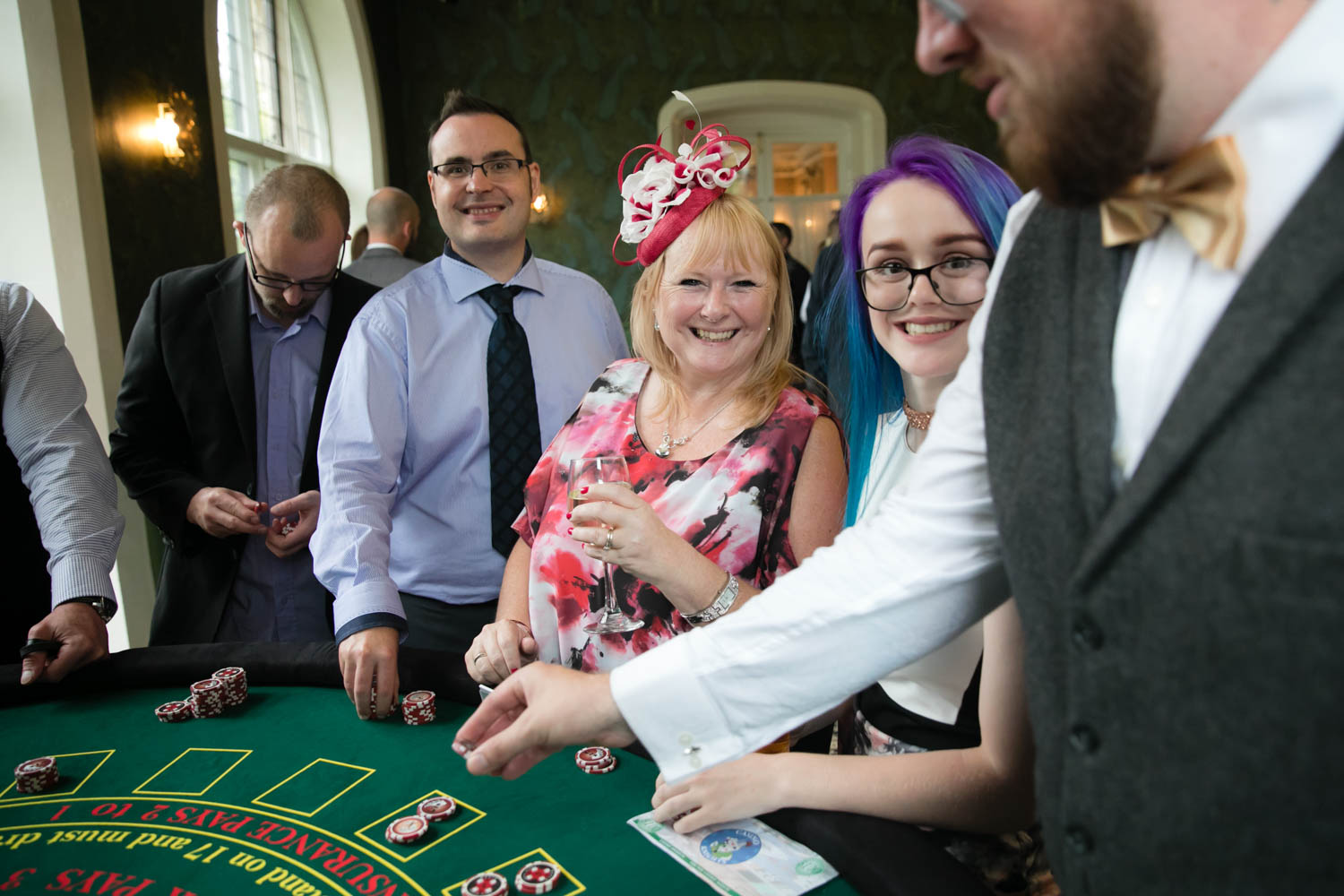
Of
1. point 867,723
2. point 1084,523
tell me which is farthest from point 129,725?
point 1084,523

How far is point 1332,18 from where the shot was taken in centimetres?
63

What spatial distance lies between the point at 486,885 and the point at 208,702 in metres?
0.80

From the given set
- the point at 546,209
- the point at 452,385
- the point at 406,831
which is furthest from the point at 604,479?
the point at 546,209

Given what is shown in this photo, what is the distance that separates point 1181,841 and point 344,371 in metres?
2.07

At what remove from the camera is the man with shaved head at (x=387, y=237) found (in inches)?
194

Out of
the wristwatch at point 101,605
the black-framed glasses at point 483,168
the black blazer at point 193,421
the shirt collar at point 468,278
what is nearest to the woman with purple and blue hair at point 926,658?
the shirt collar at point 468,278

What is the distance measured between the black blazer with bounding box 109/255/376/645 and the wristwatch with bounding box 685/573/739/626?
1463 millimetres

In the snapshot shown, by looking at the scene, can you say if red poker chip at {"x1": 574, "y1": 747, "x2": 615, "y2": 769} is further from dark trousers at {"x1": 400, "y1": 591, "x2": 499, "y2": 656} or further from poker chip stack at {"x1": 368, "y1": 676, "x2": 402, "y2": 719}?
dark trousers at {"x1": 400, "y1": 591, "x2": 499, "y2": 656}

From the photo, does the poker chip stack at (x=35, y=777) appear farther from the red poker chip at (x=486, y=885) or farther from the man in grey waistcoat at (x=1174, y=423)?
the man in grey waistcoat at (x=1174, y=423)

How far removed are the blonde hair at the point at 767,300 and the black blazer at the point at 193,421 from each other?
1110mm

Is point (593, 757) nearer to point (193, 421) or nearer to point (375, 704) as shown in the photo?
point (375, 704)

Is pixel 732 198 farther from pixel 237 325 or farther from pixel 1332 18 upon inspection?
pixel 237 325

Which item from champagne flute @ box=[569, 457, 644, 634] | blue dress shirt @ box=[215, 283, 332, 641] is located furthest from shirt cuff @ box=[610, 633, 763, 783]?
blue dress shirt @ box=[215, 283, 332, 641]

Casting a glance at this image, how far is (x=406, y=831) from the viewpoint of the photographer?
44.8 inches
